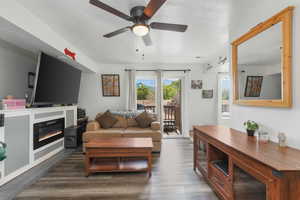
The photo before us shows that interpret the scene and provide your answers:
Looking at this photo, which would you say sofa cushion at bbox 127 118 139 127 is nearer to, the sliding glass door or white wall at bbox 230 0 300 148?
the sliding glass door

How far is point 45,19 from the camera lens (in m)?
2.26

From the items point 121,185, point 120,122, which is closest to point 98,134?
point 120,122

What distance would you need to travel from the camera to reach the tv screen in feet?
8.59

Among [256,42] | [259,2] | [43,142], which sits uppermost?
[259,2]

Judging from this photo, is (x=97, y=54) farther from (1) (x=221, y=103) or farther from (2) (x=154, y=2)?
(1) (x=221, y=103)

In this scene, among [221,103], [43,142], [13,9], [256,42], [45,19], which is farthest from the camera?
[221,103]

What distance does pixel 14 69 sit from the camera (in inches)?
129

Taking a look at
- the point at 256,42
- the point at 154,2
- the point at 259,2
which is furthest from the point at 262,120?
the point at 154,2

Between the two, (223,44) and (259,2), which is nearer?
(259,2)

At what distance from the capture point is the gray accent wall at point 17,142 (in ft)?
7.50

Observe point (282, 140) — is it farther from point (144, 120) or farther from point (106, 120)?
point (106, 120)

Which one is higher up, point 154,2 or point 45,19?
point 45,19

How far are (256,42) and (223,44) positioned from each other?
5.15 feet

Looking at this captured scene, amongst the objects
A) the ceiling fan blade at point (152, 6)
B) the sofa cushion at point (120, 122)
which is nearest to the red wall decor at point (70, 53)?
the sofa cushion at point (120, 122)
